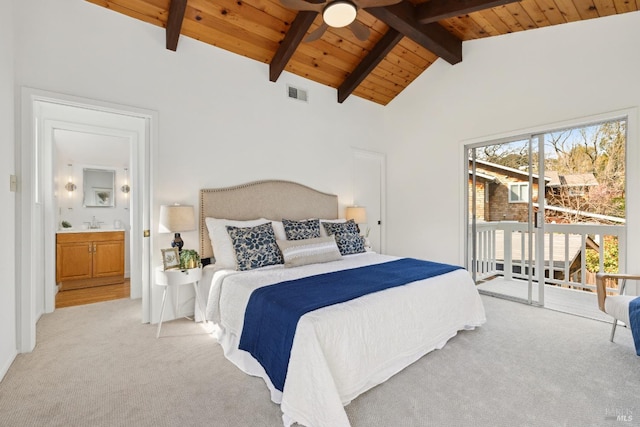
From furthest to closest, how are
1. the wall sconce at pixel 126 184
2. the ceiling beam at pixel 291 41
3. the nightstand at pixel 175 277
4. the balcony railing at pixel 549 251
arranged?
the wall sconce at pixel 126 184 → the balcony railing at pixel 549 251 → the ceiling beam at pixel 291 41 → the nightstand at pixel 175 277

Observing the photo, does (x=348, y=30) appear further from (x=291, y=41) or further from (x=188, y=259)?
(x=188, y=259)

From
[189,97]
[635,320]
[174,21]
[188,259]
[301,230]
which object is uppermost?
[174,21]

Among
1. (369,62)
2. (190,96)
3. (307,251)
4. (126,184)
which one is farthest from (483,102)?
(126,184)

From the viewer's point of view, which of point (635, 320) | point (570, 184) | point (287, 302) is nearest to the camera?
point (287, 302)

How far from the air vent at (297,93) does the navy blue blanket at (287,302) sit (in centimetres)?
265

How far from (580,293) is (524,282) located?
649 mm

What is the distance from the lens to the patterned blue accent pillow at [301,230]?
3381mm

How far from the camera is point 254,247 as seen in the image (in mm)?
2898

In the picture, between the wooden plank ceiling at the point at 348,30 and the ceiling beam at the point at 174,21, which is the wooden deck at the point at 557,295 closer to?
the wooden plank ceiling at the point at 348,30

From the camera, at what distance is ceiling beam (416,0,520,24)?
9.67 ft

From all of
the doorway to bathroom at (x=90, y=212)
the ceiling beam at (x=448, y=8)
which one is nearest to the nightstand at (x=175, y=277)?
the doorway to bathroom at (x=90, y=212)

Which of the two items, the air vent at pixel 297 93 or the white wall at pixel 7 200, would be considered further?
the air vent at pixel 297 93

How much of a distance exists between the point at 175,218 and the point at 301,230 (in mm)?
1322

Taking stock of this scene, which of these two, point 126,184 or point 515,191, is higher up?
point 126,184
